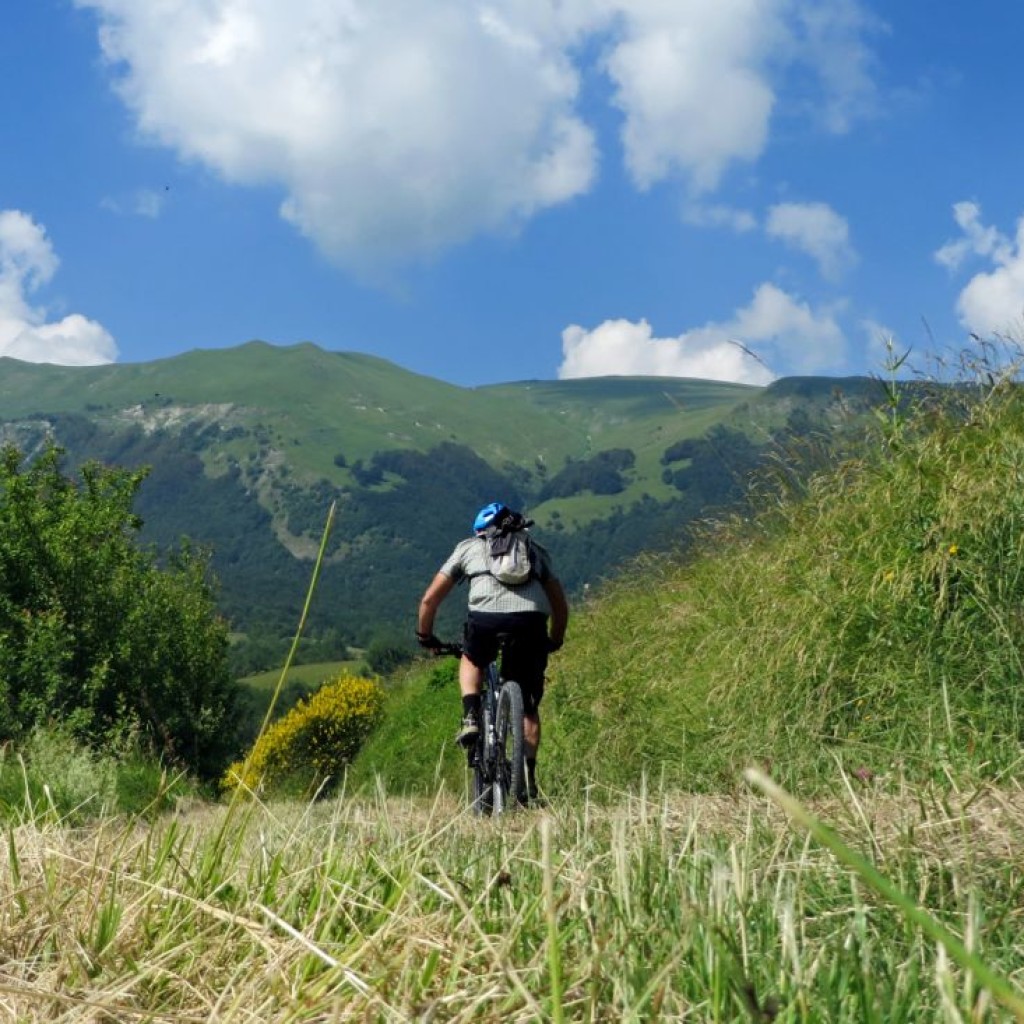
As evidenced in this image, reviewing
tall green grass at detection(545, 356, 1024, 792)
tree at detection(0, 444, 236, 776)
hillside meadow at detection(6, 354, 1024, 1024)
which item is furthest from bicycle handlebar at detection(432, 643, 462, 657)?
tree at detection(0, 444, 236, 776)

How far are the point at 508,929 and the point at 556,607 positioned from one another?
6.50 meters

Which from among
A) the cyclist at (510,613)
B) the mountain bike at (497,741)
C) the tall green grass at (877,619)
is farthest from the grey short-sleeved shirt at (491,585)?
the tall green grass at (877,619)

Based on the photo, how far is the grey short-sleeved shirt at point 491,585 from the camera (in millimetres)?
8227

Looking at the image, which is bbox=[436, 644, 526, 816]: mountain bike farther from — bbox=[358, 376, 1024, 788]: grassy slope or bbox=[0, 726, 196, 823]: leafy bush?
bbox=[0, 726, 196, 823]: leafy bush

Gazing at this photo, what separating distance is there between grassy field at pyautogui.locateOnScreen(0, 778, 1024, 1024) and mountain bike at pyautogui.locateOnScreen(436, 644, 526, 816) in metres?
4.99

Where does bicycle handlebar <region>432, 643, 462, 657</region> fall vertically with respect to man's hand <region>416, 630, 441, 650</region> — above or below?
below

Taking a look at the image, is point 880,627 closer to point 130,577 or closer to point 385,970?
point 385,970

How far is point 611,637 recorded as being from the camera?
13.1m

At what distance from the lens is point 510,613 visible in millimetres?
8203

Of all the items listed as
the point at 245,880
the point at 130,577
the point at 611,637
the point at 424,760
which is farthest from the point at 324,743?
the point at 245,880

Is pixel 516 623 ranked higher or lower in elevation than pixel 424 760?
higher

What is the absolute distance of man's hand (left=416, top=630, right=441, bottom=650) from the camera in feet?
29.4

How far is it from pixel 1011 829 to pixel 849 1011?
59.6 inches

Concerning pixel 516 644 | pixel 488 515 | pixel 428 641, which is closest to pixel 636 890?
pixel 488 515
